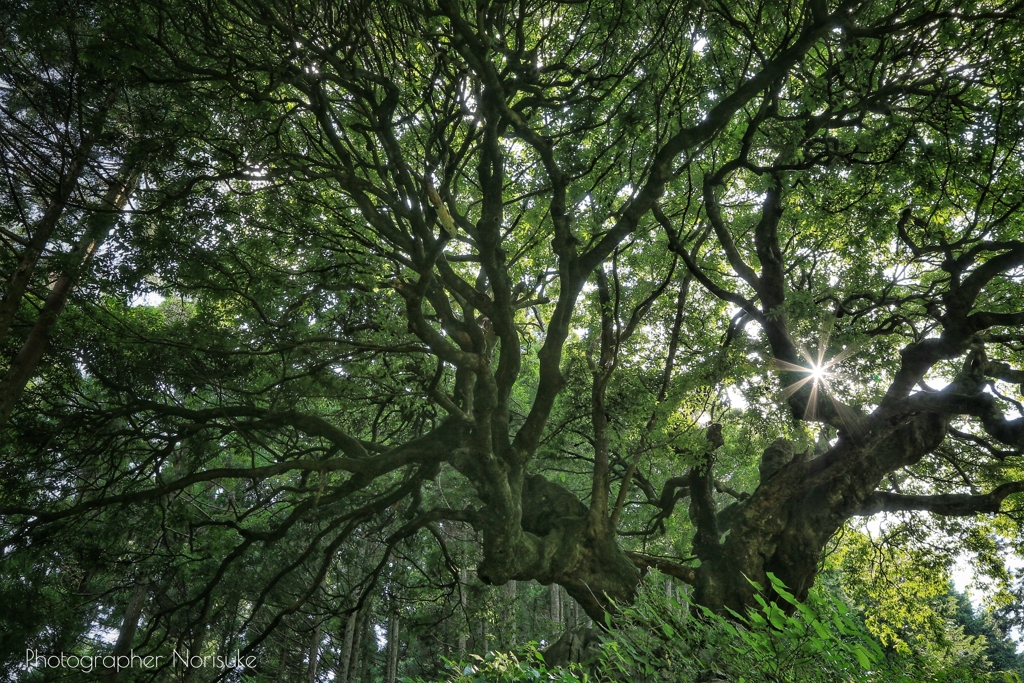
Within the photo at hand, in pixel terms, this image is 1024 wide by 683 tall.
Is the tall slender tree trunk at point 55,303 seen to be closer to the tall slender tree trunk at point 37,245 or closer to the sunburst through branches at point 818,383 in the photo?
the tall slender tree trunk at point 37,245

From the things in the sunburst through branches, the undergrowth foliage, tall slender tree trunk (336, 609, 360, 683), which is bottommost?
the undergrowth foliage

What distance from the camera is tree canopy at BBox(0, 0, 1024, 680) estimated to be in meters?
4.94

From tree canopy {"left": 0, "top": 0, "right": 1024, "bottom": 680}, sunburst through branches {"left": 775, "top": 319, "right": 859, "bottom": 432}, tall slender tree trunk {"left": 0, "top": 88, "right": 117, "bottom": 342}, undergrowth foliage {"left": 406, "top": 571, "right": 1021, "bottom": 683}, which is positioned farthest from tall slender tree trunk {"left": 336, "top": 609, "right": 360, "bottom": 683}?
undergrowth foliage {"left": 406, "top": 571, "right": 1021, "bottom": 683}

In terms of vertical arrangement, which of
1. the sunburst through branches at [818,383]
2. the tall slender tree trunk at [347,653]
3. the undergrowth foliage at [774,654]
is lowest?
the undergrowth foliage at [774,654]

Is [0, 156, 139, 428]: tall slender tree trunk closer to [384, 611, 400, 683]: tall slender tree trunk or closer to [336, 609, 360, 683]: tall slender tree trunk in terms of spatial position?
[336, 609, 360, 683]: tall slender tree trunk

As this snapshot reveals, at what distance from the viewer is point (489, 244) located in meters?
5.11

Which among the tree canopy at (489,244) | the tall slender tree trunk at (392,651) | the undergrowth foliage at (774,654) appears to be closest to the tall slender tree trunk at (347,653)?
the tall slender tree trunk at (392,651)

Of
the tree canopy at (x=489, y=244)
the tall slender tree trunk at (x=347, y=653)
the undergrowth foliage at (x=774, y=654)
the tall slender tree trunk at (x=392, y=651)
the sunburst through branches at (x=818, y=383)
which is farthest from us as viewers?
the tall slender tree trunk at (x=392, y=651)

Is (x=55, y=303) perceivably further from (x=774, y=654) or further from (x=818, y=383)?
(x=818, y=383)

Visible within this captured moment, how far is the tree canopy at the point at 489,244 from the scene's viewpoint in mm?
4941

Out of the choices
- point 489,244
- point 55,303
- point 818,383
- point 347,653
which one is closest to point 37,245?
point 55,303

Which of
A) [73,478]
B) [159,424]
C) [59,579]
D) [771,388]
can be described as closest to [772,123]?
Answer: [771,388]

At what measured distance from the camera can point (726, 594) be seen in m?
6.88

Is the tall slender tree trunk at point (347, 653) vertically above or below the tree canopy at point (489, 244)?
below
